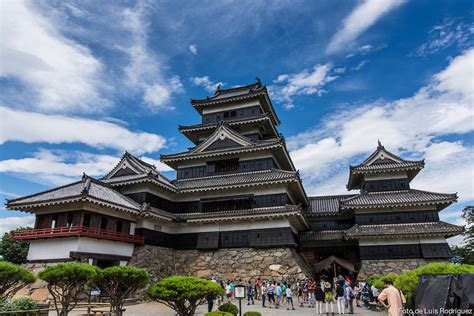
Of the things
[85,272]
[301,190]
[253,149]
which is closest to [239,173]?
[253,149]

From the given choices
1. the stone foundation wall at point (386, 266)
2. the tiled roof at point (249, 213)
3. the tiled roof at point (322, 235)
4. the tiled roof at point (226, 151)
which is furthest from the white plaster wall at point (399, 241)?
the tiled roof at point (226, 151)

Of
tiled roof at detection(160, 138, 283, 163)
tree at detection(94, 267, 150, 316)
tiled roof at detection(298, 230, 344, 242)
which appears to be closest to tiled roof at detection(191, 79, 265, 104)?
tiled roof at detection(160, 138, 283, 163)

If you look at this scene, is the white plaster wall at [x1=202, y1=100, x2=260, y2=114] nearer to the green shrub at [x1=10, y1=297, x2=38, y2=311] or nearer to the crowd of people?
the crowd of people

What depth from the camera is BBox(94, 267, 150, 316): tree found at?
44.6 ft

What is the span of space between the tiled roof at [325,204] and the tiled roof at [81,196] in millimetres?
19348

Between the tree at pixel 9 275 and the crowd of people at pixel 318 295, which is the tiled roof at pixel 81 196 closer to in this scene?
the tree at pixel 9 275

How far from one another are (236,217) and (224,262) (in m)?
3.99

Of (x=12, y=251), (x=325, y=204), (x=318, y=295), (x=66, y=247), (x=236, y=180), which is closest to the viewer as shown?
(x=318, y=295)

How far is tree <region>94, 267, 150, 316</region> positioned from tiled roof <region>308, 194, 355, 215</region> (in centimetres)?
2366

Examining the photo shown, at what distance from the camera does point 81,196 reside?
69.1ft

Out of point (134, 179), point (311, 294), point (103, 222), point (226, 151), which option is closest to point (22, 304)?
point (103, 222)

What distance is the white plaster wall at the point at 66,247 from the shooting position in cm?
2120

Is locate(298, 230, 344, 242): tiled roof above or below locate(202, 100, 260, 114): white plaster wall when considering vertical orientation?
below

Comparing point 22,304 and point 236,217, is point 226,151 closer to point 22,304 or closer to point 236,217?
point 236,217
